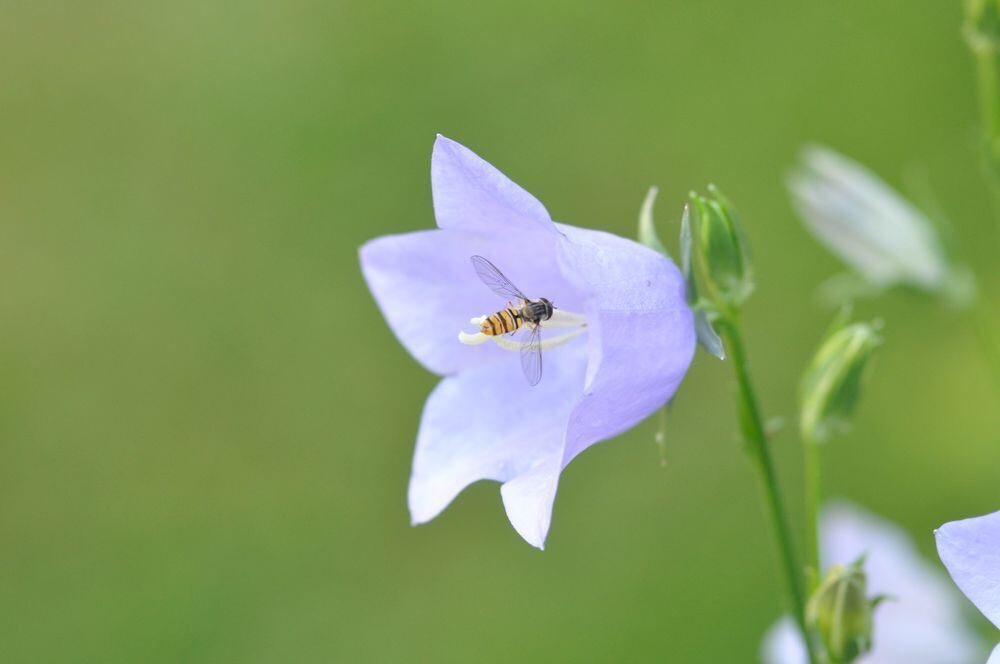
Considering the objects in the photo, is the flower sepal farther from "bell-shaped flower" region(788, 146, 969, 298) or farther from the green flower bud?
"bell-shaped flower" region(788, 146, 969, 298)

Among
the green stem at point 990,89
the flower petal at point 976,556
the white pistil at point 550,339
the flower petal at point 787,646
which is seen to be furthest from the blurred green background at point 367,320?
the flower petal at point 976,556

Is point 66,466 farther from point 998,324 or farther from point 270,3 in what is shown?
point 998,324

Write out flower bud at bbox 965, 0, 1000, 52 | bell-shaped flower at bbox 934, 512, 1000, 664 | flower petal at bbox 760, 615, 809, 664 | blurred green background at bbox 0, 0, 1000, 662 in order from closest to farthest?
bell-shaped flower at bbox 934, 512, 1000, 664 → flower bud at bbox 965, 0, 1000, 52 → flower petal at bbox 760, 615, 809, 664 → blurred green background at bbox 0, 0, 1000, 662

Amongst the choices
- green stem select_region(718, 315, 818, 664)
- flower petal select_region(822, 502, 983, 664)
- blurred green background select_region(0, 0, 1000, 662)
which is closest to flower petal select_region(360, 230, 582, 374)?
green stem select_region(718, 315, 818, 664)

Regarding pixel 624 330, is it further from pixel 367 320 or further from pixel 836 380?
pixel 367 320

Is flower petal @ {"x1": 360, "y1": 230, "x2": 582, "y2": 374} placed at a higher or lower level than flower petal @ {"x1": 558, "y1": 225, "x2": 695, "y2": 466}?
higher

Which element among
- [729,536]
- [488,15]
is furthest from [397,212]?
[729,536]
